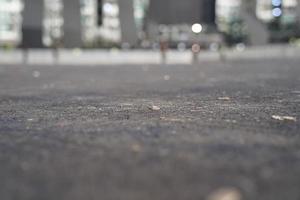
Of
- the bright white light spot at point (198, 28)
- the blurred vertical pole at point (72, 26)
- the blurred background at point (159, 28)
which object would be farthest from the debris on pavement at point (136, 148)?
the bright white light spot at point (198, 28)

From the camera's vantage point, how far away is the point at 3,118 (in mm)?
7664

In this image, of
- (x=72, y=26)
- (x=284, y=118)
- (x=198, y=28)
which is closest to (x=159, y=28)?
A: (x=198, y=28)

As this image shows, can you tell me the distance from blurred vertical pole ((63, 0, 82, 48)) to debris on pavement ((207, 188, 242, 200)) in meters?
36.1

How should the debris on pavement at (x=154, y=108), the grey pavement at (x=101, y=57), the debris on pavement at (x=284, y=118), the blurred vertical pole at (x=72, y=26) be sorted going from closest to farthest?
1. the debris on pavement at (x=284, y=118)
2. the debris on pavement at (x=154, y=108)
3. the grey pavement at (x=101, y=57)
4. the blurred vertical pole at (x=72, y=26)

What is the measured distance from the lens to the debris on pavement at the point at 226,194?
3.63 metres

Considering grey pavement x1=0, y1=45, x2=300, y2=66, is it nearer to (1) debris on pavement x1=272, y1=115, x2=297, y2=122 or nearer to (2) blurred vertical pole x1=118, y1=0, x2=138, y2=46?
(2) blurred vertical pole x1=118, y1=0, x2=138, y2=46

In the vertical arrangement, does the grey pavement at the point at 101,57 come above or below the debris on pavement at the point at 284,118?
above

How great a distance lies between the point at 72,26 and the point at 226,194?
37425 millimetres

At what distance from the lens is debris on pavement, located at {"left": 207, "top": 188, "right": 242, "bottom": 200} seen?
11.9 ft

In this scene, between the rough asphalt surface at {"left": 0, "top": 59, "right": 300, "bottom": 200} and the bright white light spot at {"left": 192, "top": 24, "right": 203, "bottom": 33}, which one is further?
the bright white light spot at {"left": 192, "top": 24, "right": 203, "bottom": 33}

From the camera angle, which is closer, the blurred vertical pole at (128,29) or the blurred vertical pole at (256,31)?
the blurred vertical pole at (128,29)

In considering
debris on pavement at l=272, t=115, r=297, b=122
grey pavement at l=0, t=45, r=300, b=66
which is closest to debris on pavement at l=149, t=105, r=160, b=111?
debris on pavement at l=272, t=115, r=297, b=122

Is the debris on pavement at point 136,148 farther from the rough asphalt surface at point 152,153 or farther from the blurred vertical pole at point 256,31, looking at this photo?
the blurred vertical pole at point 256,31

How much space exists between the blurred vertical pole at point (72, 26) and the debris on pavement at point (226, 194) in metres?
36.1
